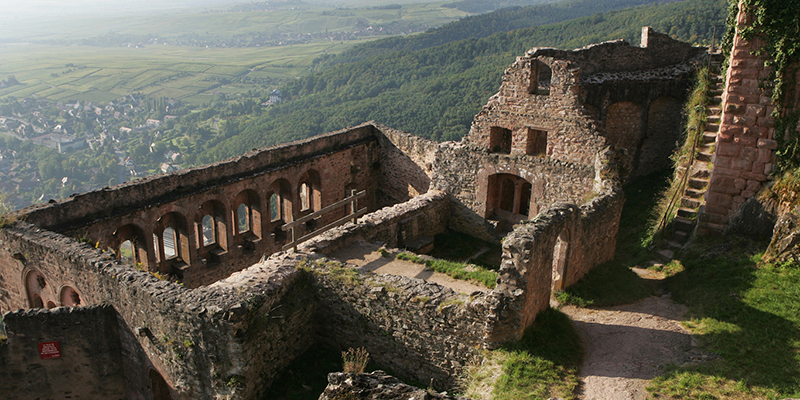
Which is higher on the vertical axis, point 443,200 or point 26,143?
point 443,200

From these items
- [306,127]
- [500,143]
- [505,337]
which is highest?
[500,143]

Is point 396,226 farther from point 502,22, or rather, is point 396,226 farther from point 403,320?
point 502,22

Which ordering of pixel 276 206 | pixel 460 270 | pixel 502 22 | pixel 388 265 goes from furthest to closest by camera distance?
pixel 502 22 → pixel 276 206 → pixel 388 265 → pixel 460 270

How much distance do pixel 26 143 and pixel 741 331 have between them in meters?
93.5

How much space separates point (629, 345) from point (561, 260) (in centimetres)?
238

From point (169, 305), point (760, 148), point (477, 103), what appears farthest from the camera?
point (477, 103)

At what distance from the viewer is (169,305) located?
10039mm

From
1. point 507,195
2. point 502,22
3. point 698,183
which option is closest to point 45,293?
point 507,195

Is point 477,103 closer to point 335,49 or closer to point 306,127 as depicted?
point 306,127

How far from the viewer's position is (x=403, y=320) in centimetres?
1031

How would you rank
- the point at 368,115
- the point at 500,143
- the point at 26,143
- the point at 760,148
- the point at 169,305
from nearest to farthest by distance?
1. the point at 169,305
2. the point at 760,148
3. the point at 500,143
4. the point at 368,115
5. the point at 26,143

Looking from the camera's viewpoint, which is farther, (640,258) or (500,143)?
(500,143)

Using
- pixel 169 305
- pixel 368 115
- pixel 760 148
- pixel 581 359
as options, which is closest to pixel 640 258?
pixel 760 148

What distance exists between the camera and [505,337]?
949cm
